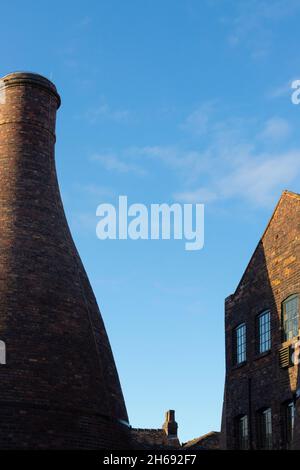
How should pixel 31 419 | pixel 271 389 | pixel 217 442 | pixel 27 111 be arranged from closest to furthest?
pixel 31 419 → pixel 271 389 → pixel 27 111 → pixel 217 442

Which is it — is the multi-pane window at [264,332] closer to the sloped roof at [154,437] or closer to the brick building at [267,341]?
the brick building at [267,341]

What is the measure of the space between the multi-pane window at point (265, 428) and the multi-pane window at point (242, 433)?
71 centimetres

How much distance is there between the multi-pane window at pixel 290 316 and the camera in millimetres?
22641

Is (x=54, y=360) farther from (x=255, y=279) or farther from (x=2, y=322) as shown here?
(x=255, y=279)

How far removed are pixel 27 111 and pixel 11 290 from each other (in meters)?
7.30

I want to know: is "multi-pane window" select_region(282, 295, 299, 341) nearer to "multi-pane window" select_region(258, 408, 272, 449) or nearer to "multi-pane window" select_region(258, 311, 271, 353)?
"multi-pane window" select_region(258, 311, 271, 353)

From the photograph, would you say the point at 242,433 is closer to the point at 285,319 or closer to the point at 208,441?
the point at 285,319

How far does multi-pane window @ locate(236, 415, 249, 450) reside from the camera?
79.3 feet

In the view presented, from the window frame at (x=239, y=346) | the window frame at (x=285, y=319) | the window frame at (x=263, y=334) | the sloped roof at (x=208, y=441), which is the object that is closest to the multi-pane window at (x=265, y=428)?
the window frame at (x=263, y=334)

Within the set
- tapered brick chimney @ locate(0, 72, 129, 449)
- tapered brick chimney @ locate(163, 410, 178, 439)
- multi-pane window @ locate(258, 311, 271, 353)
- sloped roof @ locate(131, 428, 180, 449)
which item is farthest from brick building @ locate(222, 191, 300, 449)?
tapered brick chimney @ locate(163, 410, 178, 439)

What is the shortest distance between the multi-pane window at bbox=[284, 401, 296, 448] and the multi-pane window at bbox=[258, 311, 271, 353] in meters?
2.04

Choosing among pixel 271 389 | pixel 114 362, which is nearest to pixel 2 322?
pixel 114 362

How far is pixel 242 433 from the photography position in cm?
2456

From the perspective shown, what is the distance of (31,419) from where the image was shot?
21.4 metres
